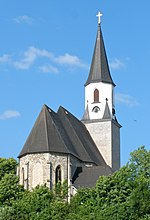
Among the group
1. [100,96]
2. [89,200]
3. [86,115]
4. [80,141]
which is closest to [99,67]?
[100,96]

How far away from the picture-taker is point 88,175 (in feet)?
157

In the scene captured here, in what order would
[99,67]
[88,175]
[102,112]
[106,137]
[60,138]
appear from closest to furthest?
[60,138]
[88,175]
[106,137]
[102,112]
[99,67]

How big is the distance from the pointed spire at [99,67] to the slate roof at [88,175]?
11.9m

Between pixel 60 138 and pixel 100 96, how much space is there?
36.6ft

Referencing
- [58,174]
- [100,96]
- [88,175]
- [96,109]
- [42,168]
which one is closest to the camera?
[42,168]

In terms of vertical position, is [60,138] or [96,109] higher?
[96,109]

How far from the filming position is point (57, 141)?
4709cm

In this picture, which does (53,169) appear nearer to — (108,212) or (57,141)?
(57,141)

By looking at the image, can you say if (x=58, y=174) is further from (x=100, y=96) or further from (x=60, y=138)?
(x=100, y=96)

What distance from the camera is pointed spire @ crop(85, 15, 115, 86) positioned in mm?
58125

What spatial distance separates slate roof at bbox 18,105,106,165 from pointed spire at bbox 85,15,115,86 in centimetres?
514

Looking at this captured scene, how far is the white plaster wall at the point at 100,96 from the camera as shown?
57094 mm

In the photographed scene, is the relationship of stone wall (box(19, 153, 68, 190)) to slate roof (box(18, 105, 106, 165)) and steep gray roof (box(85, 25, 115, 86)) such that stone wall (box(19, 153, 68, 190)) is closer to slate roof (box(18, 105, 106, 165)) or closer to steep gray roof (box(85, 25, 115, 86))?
slate roof (box(18, 105, 106, 165))

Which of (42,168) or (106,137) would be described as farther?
(106,137)
